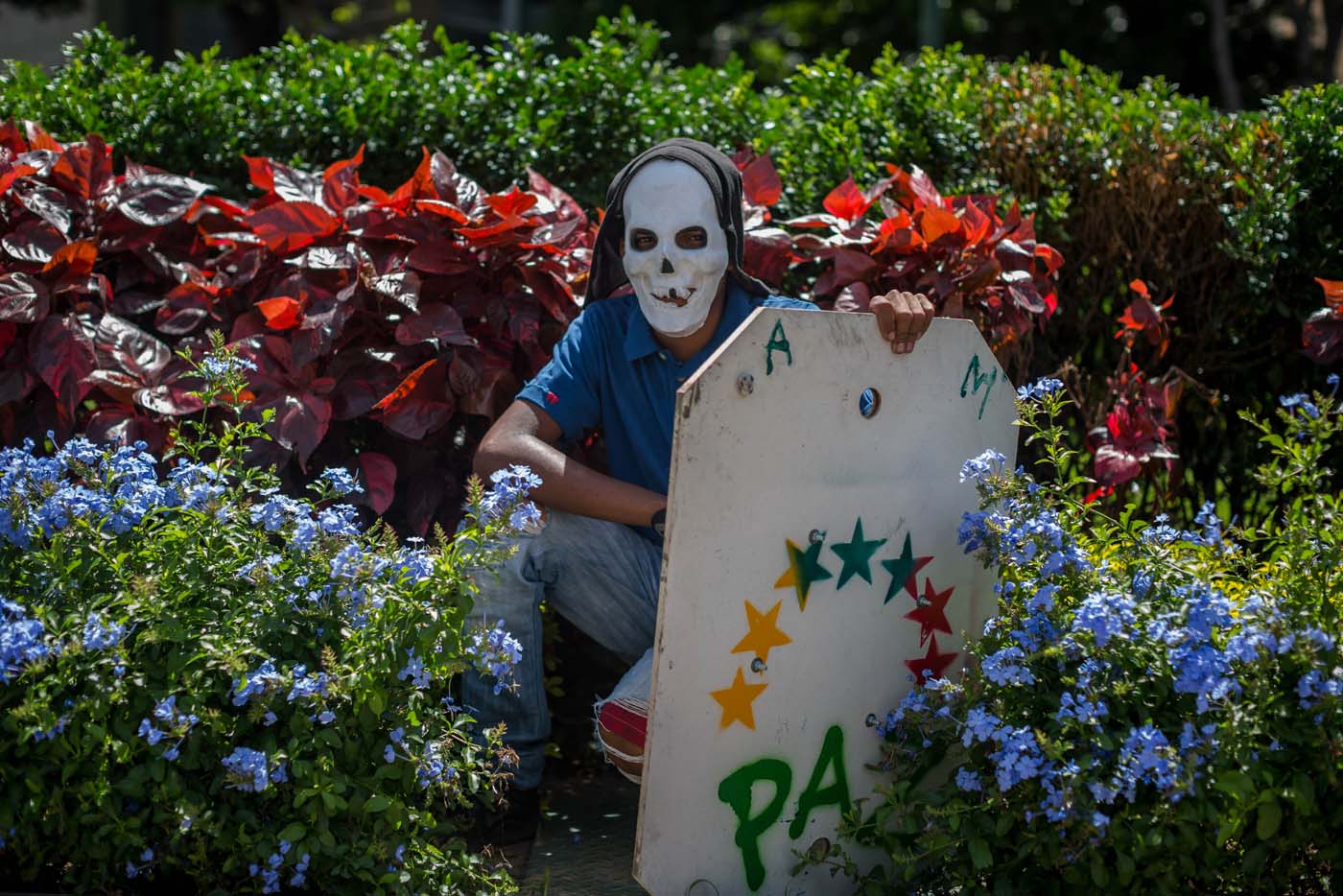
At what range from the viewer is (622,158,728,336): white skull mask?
296 cm

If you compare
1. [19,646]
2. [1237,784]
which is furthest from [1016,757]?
[19,646]

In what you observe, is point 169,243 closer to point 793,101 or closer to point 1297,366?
point 793,101

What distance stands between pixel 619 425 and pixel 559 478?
0.33 metres

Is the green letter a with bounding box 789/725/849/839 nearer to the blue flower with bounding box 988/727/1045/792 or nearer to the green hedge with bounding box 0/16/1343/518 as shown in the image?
the blue flower with bounding box 988/727/1045/792

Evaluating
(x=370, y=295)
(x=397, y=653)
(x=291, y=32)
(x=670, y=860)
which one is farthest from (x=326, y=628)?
(x=291, y=32)

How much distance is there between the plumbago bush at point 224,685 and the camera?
2.19 m

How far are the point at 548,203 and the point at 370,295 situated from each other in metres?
0.52

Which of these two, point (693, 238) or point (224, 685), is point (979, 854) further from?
point (693, 238)

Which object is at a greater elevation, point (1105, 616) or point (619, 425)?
point (619, 425)

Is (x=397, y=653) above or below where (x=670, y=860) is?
above

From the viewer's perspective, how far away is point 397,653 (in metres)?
2.31

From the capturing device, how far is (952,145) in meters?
4.02

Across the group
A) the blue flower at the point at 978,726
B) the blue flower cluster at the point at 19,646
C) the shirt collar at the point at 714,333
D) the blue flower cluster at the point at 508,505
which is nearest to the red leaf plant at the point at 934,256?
the shirt collar at the point at 714,333

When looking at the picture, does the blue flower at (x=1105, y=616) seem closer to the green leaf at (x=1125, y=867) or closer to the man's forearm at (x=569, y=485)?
the green leaf at (x=1125, y=867)
